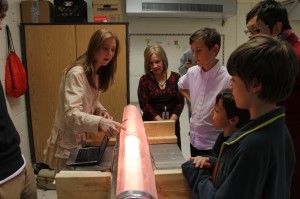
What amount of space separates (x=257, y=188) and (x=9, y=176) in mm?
1064

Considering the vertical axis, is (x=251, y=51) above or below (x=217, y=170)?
above

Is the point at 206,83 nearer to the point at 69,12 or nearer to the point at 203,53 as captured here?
the point at 203,53

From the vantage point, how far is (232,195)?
2.47 ft

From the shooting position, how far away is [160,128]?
1.82 metres

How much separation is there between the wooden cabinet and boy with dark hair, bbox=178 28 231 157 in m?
1.67

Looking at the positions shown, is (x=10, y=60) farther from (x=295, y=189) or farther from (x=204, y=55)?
(x=295, y=189)

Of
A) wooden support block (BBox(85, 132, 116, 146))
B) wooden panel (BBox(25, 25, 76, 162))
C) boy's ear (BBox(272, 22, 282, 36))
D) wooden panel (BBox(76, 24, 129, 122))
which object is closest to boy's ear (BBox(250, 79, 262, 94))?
boy's ear (BBox(272, 22, 282, 36))

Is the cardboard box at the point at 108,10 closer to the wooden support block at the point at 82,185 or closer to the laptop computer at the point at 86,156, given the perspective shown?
the laptop computer at the point at 86,156

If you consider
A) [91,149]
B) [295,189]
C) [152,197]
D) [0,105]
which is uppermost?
[0,105]

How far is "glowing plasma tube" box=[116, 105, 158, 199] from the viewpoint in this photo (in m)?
0.77

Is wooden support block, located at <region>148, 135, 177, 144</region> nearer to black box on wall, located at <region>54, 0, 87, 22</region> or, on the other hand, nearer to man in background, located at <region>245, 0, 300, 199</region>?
man in background, located at <region>245, 0, 300, 199</region>

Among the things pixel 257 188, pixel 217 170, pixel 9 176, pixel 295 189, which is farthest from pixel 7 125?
pixel 295 189

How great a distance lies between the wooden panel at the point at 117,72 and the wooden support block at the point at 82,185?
2.31 meters

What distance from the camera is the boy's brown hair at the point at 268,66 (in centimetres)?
76
